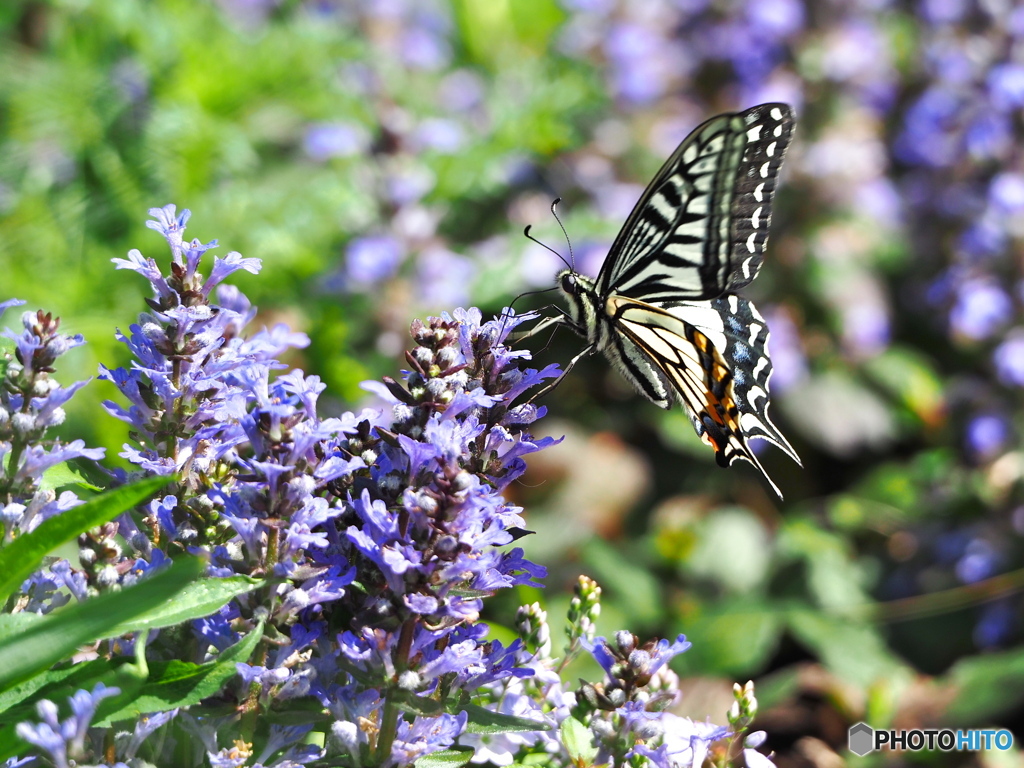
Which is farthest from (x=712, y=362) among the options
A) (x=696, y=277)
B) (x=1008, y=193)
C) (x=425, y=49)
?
(x=425, y=49)

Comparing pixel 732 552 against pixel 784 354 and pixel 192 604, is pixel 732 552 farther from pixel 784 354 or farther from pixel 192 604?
pixel 192 604

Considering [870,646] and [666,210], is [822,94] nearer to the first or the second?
[870,646]

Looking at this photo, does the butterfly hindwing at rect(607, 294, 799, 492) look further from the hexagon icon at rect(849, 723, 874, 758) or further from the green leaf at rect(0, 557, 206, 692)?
the green leaf at rect(0, 557, 206, 692)

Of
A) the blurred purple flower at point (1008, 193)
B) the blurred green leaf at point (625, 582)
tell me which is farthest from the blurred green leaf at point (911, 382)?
the blurred green leaf at point (625, 582)

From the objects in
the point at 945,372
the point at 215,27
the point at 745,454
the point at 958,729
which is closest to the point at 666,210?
the point at 745,454

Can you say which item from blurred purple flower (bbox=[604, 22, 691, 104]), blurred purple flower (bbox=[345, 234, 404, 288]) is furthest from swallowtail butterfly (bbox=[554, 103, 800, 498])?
blurred purple flower (bbox=[604, 22, 691, 104])
